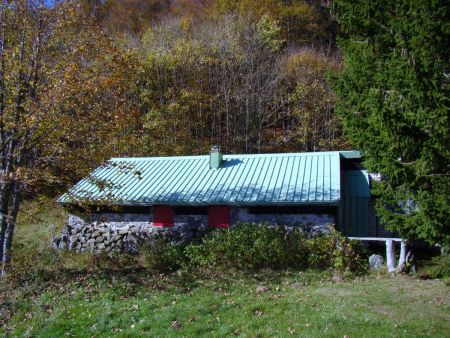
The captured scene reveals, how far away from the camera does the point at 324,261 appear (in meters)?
11.3

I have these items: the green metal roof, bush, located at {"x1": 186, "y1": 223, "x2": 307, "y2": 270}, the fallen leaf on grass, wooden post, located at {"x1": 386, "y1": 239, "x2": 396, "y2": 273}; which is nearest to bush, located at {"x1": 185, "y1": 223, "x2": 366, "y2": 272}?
bush, located at {"x1": 186, "y1": 223, "x2": 307, "y2": 270}

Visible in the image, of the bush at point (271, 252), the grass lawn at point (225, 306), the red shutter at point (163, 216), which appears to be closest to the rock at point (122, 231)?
the red shutter at point (163, 216)

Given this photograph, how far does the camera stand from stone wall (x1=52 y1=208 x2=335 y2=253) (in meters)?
12.8

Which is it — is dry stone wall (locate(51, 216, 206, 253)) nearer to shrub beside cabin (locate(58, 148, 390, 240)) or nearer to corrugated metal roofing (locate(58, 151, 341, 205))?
shrub beside cabin (locate(58, 148, 390, 240))

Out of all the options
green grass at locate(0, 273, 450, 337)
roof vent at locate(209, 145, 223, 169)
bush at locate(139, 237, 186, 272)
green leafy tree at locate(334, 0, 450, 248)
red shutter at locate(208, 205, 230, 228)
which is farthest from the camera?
roof vent at locate(209, 145, 223, 169)

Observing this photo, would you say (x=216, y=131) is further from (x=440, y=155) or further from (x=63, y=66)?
(x=440, y=155)

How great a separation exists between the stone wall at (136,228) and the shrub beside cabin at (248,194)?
0.11ft

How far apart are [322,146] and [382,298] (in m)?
15.3

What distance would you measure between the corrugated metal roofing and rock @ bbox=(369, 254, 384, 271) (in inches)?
72.7

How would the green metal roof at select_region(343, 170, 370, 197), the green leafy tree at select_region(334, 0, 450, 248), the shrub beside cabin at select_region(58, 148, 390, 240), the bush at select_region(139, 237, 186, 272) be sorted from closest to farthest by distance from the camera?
1. the green leafy tree at select_region(334, 0, 450, 248)
2. the bush at select_region(139, 237, 186, 272)
3. the shrub beside cabin at select_region(58, 148, 390, 240)
4. the green metal roof at select_region(343, 170, 370, 197)

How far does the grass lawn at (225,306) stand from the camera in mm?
6709

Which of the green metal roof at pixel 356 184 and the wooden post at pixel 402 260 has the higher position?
the green metal roof at pixel 356 184

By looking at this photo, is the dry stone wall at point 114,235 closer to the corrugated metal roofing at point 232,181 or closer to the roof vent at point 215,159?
the corrugated metal roofing at point 232,181

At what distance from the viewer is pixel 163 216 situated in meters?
13.9
